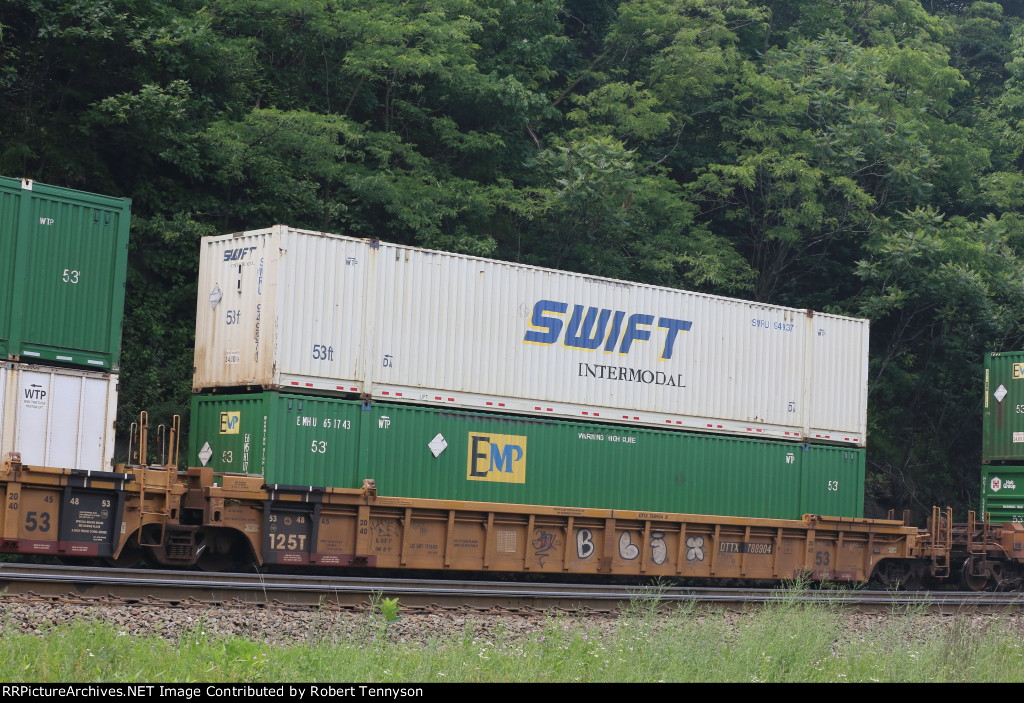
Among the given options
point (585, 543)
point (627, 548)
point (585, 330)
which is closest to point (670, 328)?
point (585, 330)

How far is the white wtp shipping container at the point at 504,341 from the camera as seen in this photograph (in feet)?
54.6

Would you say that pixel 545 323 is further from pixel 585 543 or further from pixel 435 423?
pixel 585 543

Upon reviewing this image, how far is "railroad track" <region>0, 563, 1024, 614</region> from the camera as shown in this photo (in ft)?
37.9

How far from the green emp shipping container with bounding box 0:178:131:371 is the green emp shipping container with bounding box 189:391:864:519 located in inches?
97.6

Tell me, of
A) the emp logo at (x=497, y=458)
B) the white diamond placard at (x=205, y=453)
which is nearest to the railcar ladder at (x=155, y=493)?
the white diamond placard at (x=205, y=453)

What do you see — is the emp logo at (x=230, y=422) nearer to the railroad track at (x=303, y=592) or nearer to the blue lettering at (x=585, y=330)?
the railroad track at (x=303, y=592)

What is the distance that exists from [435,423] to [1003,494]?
13565 mm

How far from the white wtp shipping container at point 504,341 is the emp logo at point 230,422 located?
46cm

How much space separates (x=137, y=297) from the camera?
24.0 meters

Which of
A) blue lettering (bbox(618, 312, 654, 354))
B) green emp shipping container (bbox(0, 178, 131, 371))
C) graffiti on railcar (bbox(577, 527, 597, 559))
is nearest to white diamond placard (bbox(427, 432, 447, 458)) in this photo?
graffiti on railcar (bbox(577, 527, 597, 559))

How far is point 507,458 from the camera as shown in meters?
18.1

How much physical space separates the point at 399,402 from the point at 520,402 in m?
2.10

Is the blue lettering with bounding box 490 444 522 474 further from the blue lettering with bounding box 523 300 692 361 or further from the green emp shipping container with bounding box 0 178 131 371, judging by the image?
the green emp shipping container with bounding box 0 178 131 371

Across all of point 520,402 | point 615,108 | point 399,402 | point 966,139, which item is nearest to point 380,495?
point 399,402
